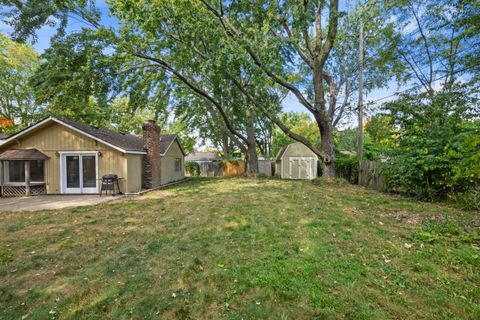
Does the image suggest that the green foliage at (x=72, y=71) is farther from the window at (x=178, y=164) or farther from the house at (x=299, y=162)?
the house at (x=299, y=162)

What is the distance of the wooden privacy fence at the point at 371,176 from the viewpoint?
10.0 metres

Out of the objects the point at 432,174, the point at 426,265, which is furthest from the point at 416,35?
the point at 426,265

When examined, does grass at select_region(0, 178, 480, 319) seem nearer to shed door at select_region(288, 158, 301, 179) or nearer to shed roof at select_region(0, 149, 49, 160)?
shed roof at select_region(0, 149, 49, 160)

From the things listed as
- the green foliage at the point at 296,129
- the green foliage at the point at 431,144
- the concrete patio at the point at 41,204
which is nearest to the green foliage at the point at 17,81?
the concrete patio at the point at 41,204

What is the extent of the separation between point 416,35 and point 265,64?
786 cm

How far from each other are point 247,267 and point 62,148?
10793mm

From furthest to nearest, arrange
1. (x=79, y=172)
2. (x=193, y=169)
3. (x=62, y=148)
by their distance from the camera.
Result: (x=193, y=169) < (x=79, y=172) < (x=62, y=148)

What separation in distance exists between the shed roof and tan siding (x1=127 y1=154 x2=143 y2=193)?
11.3 ft

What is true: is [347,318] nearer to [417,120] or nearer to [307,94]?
[417,120]

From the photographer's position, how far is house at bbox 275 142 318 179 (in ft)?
68.0

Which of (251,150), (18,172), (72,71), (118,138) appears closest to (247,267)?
(72,71)

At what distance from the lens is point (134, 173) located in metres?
11.0

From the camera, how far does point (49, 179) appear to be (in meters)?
10.2

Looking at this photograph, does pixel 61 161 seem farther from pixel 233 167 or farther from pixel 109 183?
pixel 233 167
